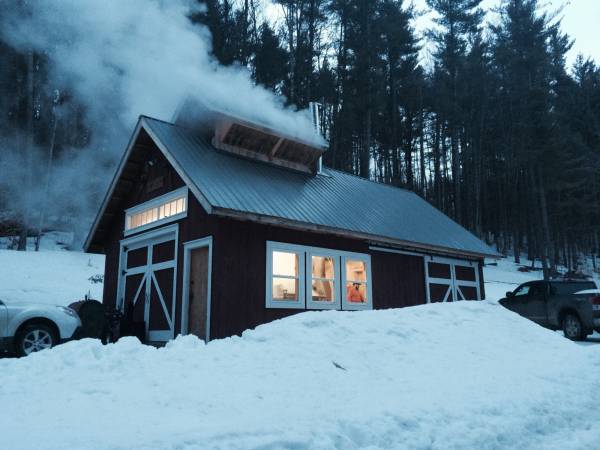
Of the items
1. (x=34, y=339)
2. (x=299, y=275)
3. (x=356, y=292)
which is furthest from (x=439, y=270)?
(x=34, y=339)

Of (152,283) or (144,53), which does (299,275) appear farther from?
(144,53)

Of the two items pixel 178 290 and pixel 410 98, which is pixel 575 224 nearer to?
pixel 410 98

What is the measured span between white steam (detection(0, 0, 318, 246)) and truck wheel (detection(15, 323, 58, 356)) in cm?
773

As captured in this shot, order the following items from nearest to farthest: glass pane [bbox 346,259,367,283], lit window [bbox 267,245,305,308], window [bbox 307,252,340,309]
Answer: lit window [bbox 267,245,305,308]
window [bbox 307,252,340,309]
glass pane [bbox 346,259,367,283]

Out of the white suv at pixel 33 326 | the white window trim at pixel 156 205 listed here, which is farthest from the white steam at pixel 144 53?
the white suv at pixel 33 326

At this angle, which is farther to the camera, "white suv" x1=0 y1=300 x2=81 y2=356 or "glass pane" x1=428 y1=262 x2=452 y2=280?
"glass pane" x1=428 y1=262 x2=452 y2=280

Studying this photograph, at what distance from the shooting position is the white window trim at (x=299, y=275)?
1177cm

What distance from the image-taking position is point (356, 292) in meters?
14.1

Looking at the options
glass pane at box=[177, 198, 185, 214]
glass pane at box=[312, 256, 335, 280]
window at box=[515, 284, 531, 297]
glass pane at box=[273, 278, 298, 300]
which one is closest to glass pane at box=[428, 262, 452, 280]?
window at box=[515, 284, 531, 297]

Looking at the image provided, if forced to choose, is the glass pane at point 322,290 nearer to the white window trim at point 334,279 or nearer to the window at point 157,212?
the white window trim at point 334,279

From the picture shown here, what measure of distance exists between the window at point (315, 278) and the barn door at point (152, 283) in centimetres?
259

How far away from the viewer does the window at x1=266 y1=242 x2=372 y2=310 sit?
12.1 meters

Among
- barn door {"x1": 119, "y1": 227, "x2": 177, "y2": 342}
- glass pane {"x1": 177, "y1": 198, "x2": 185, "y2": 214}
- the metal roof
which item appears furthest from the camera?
glass pane {"x1": 177, "y1": 198, "x2": 185, "y2": 214}

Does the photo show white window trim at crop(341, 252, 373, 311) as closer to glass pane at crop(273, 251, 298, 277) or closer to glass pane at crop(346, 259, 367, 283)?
glass pane at crop(346, 259, 367, 283)
